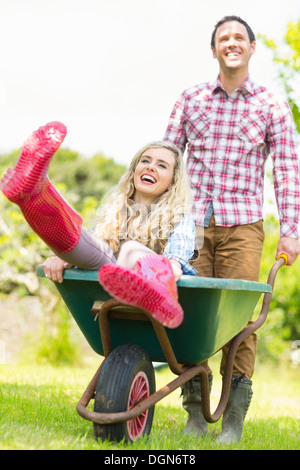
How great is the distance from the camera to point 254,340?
263 cm

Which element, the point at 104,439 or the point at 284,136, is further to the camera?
the point at 284,136

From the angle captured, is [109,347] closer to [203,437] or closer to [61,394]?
[203,437]

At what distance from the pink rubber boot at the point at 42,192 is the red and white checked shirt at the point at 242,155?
1017 millimetres

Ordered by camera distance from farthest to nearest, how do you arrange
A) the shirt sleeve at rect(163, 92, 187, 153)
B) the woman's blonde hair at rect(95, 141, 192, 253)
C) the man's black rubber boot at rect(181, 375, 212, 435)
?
the shirt sleeve at rect(163, 92, 187, 153)
the man's black rubber boot at rect(181, 375, 212, 435)
the woman's blonde hair at rect(95, 141, 192, 253)

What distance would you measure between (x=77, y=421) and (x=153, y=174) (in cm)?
107

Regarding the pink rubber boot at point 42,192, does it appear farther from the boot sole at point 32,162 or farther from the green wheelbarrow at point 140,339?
the green wheelbarrow at point 140,339

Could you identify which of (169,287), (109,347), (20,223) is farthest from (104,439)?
(20,223)

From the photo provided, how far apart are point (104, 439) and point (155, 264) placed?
1.89ft

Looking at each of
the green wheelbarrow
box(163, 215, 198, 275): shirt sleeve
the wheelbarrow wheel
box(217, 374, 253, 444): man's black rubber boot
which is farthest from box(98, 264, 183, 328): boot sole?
box(217, 374, 253, 444): man's black rubber boot

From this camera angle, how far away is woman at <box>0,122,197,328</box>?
1586 mm

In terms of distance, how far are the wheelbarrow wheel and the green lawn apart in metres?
0.04

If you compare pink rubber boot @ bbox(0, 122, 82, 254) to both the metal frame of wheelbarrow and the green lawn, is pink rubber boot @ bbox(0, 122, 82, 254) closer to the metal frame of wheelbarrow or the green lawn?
the metal frame of wheelbarrow

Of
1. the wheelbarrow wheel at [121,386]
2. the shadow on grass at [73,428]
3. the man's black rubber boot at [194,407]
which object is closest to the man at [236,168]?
the man's black rubber boot at [194,407]

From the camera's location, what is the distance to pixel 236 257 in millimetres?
2598
